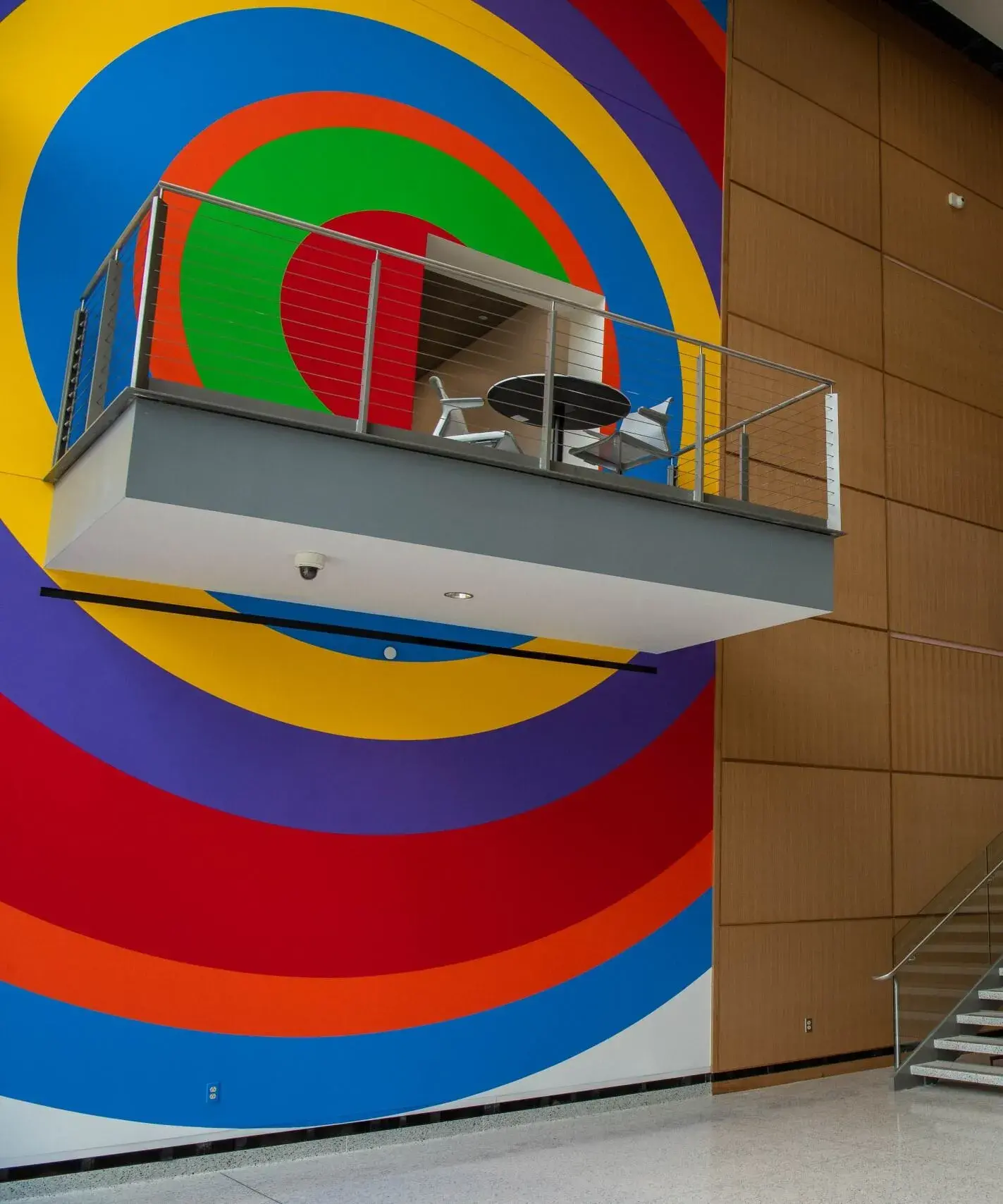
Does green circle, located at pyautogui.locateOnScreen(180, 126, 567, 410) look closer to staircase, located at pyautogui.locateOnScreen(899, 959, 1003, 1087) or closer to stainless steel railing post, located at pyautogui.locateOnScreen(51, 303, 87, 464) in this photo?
stainless steel railing post, located at pyautogui.locateOnScreen(51, 303, 87, 464)

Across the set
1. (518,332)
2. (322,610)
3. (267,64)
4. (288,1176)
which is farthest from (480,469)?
(518,332)

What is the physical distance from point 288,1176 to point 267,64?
5339 millimetres

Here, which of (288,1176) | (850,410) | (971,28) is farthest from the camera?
(971,28)

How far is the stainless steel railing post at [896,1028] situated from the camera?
6.78 meters

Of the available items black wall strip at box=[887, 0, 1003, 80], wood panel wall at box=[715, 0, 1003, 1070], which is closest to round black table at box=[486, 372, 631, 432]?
wood panel wall at box=[715, 0, 1003, 1070]

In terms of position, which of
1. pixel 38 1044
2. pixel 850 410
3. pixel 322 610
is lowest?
pixel 38 1044

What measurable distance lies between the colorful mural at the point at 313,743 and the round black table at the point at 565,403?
3.28 ft

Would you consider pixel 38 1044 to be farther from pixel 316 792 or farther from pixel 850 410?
pixel 850 410

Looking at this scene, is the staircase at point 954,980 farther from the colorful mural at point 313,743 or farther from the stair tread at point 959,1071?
the colorful mural at point 313,743

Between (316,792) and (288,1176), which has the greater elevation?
(316,792)

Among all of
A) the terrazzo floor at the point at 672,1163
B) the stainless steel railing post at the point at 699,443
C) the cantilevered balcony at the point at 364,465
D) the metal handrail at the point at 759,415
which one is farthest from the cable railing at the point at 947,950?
the stainless steel railing post at the point at 699,443

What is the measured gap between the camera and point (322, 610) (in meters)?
5.52

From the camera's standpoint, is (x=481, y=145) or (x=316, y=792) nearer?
(x=316, y=792)

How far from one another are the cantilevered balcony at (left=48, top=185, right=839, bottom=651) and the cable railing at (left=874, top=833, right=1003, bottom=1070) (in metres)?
2.78
